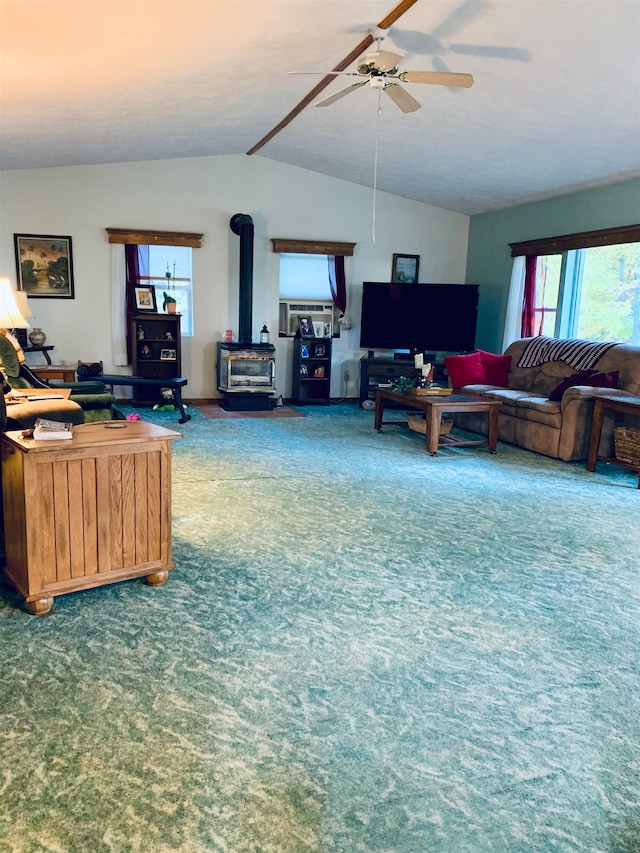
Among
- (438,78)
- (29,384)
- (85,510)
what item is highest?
(438,78)

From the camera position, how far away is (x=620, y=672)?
228cm

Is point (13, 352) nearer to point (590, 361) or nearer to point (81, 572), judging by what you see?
point (81, 572)

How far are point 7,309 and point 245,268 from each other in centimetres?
406

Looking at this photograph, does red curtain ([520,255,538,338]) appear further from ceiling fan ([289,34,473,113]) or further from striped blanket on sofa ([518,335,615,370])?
ceiling fan ([289,34,473,113])

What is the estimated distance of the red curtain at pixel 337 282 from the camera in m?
8.34

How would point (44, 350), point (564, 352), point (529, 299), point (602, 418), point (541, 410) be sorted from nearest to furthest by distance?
point (602, 418) → point (541, 410) → point (564, 352) → point (44, 350) → point (529, 299)

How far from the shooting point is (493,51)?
430 cm

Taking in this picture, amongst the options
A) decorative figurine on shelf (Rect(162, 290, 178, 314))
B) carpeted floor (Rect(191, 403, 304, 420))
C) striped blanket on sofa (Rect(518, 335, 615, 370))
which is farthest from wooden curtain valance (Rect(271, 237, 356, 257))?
striped blanket on sofa (Rect(518, 335, 615, 370))

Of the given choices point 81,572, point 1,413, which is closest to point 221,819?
point 81,572

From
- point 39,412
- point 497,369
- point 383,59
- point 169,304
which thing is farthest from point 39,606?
point 169,304

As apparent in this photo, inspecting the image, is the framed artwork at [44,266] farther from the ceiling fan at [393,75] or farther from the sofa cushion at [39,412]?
the ceiling fan at [393,75]

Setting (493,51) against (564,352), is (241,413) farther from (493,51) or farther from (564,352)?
(493,51)

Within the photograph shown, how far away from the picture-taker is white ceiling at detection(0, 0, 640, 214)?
12.1ft

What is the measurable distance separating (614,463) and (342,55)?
3.77 metres
